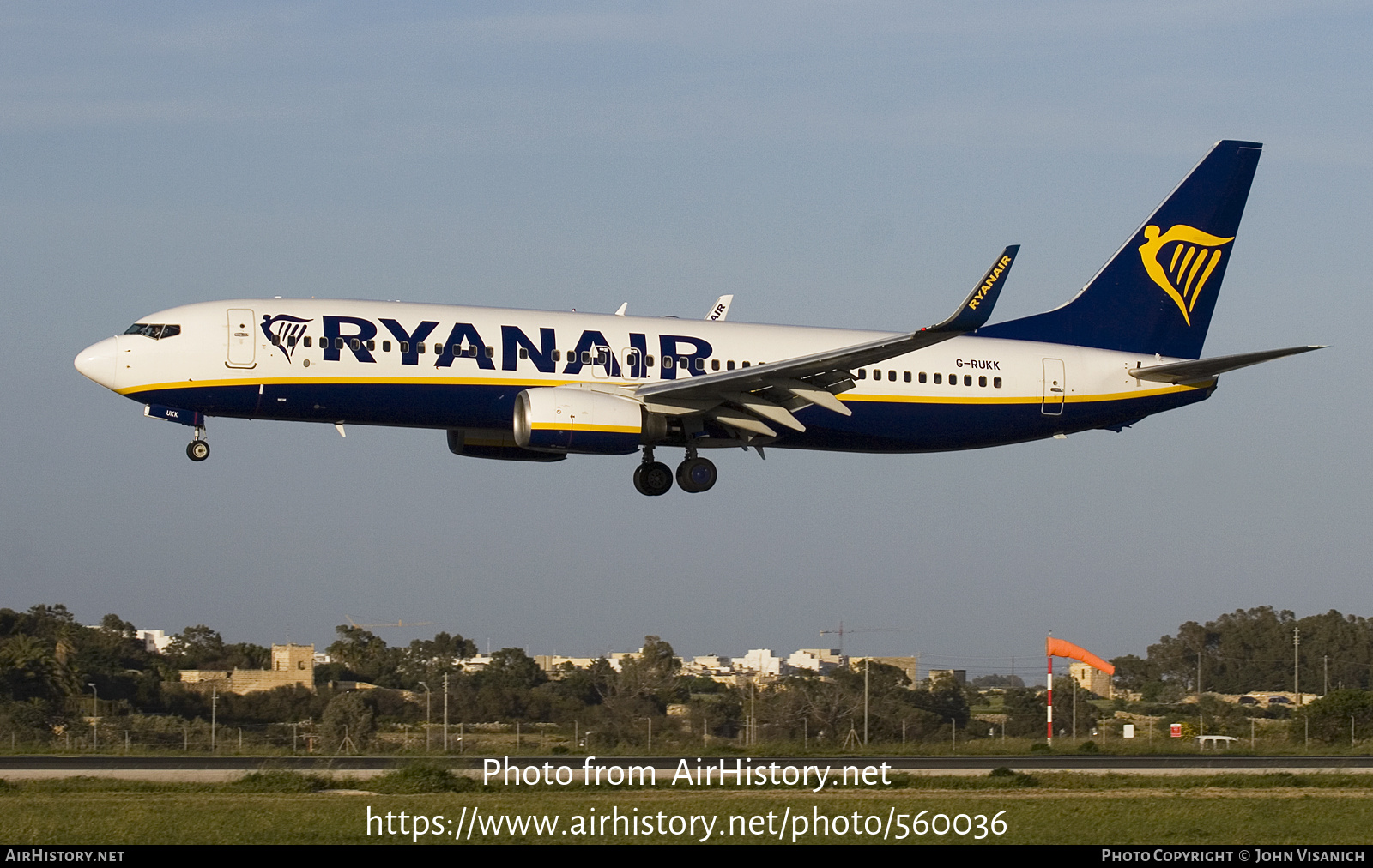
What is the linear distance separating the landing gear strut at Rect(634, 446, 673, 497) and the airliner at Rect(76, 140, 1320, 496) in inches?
1.2

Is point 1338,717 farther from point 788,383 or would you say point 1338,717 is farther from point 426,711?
point 426,711

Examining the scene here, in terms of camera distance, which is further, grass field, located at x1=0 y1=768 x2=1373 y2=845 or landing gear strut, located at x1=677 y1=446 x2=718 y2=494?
landing gear strut, located at x1=677 y1=446 x2=718 y2=494

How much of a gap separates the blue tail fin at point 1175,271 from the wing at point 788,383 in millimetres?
10012

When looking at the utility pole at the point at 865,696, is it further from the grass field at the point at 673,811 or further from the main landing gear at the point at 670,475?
the grass field at the point at 673,811

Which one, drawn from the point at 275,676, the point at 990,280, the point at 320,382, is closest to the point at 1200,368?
the point at 990,280

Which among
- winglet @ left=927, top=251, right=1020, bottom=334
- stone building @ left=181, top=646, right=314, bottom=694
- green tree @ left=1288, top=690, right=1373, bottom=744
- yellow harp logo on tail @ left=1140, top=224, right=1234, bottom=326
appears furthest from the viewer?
stone building @ left=181, top=646, right=314, bottom=694

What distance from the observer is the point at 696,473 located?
4300cm

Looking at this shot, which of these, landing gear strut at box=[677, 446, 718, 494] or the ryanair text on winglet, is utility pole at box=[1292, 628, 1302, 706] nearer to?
landing gear strut at box=[677, 446, 718, 494]

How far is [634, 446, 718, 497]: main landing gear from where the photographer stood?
4306cm

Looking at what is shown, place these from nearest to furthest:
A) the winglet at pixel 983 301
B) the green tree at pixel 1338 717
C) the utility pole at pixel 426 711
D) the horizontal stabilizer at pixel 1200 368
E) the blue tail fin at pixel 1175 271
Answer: the winglet at pixel 983 301 → the horizontal stabilizer at pixel 1200 368 → the blue tail fin at pixel 1175 271 → the utility pole at pixel 426 711 → the green tree at pixel 1338 717

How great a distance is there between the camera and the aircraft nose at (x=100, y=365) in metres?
39.5

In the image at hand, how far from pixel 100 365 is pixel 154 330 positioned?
1.42 m

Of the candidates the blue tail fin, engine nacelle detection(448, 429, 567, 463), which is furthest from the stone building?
the blue tail fin

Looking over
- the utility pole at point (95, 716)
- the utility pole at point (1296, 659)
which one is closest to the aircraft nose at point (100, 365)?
the utility pole at point (95, 716)
